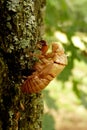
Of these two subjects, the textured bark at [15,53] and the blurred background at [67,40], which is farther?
the blurred background at [67,40]

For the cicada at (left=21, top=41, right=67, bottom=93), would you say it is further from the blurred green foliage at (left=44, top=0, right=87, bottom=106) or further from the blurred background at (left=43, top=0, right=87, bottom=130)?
the blurred green foliage at (left=44, top=0, right=87, bottom=106)

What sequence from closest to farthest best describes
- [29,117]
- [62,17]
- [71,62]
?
[29,117]
[71,62]
[62,17]

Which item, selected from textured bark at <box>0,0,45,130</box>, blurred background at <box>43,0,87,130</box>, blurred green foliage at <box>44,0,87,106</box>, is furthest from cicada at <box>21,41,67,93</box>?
blurred green foliage at <box>44,0,87,106</box>

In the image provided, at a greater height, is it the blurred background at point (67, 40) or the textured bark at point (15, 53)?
the blurred background at point (67, 40)

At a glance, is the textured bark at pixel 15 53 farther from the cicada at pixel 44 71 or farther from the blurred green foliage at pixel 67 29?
the blurred green foliage at pixel 67 29

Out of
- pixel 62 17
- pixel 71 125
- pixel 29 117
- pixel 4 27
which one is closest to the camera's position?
pixel 4 27

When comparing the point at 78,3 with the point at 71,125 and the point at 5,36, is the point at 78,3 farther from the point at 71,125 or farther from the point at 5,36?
the point at 71,125

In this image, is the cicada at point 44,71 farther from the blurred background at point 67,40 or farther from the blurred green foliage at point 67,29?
the blurred green foliage at point 67,29

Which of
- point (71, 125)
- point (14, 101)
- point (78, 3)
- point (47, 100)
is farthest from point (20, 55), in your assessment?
point (71, 125)

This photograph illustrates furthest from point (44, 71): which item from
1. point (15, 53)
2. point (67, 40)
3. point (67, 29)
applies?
point (67, 29)

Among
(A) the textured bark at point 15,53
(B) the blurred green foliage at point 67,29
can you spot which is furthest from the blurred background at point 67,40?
(A) the textured bark at point 15,53
